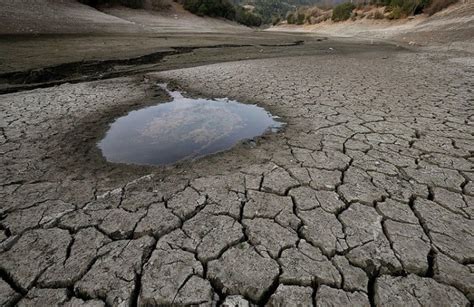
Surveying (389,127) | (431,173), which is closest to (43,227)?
(431,173)

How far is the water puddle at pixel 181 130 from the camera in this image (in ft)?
9.86

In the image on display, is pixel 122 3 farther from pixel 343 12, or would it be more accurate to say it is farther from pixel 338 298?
pixel 338 298

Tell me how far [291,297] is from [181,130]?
2.65 metres

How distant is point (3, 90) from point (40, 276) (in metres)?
5.22

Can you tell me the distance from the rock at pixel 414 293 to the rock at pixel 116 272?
1.31 metres

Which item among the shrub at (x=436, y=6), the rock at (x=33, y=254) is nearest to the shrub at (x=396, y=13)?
the shrub at (x=436, y=6)

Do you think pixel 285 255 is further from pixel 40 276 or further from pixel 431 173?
pixel 431 173

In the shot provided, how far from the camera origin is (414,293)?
4.65 ft

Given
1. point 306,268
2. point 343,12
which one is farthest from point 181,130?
Answer: point 343,12

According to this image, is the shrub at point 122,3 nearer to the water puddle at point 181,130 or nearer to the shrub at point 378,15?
the shrub at point 378,15

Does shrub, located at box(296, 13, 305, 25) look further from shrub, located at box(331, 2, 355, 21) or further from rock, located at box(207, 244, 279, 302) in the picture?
rock, located at box(207, 244, 279, 302)

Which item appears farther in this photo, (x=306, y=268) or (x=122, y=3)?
(x=122, y=3)

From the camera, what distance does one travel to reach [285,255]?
165 cm

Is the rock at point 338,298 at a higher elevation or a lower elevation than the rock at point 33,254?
higher
